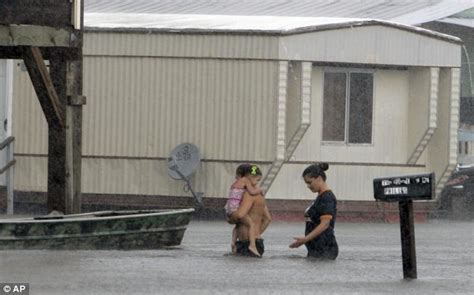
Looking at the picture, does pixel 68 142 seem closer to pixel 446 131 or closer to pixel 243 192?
pixel 243 192

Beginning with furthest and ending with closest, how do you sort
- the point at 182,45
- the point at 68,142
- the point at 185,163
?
1. the point at 182,45
2. the point at 185,163
3. the point at 68,142

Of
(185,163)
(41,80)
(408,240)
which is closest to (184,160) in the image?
(185,163)

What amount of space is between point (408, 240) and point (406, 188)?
665 millimetres

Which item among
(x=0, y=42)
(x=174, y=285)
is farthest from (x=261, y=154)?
(x=174, y=285)

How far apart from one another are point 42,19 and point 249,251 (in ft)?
16.2

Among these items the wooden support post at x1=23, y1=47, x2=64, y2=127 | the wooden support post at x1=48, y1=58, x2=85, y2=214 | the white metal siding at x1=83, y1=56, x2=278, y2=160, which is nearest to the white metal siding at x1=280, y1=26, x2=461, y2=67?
the white metal siding at x1=83, y1=56, x2=278, y2=160

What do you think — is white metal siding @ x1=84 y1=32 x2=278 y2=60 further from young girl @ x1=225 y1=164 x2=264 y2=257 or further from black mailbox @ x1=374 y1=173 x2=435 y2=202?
black mailbox @ x1=374 y1=173 x2=435 y2=202

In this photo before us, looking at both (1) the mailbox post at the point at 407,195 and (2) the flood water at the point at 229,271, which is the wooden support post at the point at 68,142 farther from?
(1) the mailbox post at the point at 407,195

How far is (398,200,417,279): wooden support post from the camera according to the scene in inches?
659

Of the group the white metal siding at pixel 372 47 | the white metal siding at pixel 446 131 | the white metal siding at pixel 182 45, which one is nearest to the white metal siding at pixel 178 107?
the white metal siding at pixel 182 45

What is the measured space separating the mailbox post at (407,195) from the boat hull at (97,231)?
470 centimetres

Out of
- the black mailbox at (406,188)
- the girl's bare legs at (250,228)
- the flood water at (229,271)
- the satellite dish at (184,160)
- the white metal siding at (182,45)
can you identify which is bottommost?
the flood water at (229,271)

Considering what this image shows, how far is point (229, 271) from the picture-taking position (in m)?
17.2

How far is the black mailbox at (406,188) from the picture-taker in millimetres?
16344
